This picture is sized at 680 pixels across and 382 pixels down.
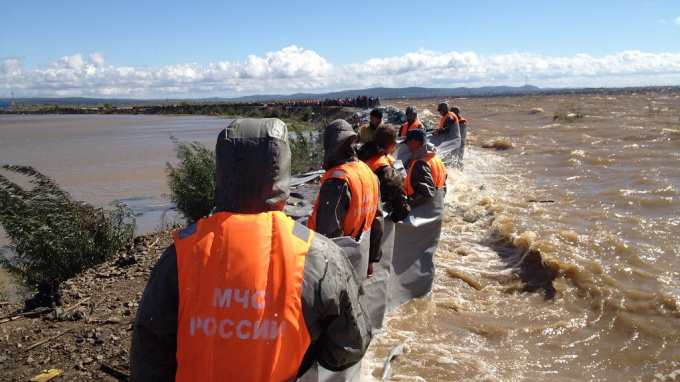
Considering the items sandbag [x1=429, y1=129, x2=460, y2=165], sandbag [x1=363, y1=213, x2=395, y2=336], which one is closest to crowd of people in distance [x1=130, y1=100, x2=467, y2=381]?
sandbag [x1=363, y1=213, x2=395, y2=336]

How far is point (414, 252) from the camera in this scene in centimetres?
541

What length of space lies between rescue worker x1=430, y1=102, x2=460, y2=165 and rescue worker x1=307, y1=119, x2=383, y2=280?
31.0ft

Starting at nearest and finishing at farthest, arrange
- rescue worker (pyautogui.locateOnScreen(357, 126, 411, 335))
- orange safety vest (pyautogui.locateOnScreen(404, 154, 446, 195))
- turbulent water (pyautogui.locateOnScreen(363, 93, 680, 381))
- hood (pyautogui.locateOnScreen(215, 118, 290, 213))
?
hood (pyautogui.locateOnScreen(215, 118, 290, 213)) → rescue worker (pyautogui.locateOnScreen(357, 126, 411, 335)) → turbulent water (pyautogui.locateOnScreen(363, 93, 680, 381)) → orange safety vest (pyautogui.locateOnScreen(404, 154, 446, 195))

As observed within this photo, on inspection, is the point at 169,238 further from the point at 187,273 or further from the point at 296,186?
the point at 187,273

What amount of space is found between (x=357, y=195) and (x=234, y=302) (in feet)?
6.50

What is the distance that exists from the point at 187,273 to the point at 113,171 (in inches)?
670

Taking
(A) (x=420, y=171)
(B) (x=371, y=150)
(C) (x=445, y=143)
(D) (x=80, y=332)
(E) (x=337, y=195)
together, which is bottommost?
(D) (x=80, y=332)

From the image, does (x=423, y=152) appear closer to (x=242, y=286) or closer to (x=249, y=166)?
(x=249, y=166)

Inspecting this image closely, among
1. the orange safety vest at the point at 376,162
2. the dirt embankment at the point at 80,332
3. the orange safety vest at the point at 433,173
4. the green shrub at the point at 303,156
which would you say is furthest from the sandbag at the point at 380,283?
the green shrub at the point at 303,156

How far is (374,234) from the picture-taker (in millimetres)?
3982

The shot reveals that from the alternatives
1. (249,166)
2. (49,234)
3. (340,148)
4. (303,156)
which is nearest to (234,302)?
(249,166)

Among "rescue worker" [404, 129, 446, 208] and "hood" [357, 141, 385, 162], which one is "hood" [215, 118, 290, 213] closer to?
"hood" [357, 141, 385, 162]

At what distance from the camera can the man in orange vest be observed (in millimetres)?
1525

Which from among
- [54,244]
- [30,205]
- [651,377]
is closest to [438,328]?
[651,377]
